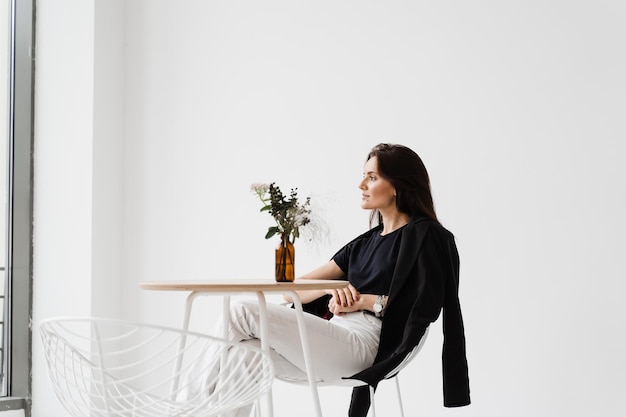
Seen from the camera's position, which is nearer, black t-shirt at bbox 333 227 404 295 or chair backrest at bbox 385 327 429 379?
chair backrest at bbox 385 327 429 379

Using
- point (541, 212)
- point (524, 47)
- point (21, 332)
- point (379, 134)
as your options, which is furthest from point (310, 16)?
point (21, 332)

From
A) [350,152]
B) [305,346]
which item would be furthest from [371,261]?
[350,152]

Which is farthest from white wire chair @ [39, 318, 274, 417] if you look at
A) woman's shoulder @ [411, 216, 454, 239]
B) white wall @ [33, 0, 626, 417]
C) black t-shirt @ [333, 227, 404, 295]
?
white wall @ [33, 0, 626, 417]

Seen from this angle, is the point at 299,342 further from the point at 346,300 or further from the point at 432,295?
the point at 432,295

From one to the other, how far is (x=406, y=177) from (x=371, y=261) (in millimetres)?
304

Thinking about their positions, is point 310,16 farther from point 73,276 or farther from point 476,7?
point 73,276

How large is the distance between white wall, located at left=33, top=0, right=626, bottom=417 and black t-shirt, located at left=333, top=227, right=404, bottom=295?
30cm

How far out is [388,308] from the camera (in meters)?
2.36

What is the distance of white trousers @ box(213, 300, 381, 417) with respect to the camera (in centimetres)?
226

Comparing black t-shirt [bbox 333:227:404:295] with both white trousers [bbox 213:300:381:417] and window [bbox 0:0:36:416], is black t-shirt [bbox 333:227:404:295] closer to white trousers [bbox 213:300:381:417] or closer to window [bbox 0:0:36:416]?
white trousers [bbox 213:300:381:417]

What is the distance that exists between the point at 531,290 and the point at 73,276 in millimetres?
2161

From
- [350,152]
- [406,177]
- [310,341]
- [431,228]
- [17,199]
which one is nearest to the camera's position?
[310,341]

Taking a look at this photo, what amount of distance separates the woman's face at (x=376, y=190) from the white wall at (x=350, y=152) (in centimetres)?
39

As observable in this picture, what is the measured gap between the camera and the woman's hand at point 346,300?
8.09ft
